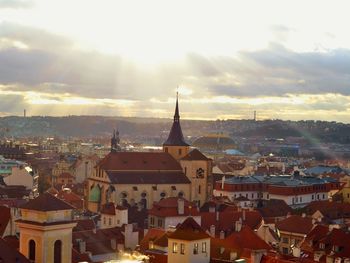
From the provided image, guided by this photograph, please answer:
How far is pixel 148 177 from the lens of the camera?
103812mm

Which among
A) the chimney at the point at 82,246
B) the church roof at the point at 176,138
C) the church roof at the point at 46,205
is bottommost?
the chimney at the point at 82,246

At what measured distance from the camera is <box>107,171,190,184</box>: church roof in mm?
101125

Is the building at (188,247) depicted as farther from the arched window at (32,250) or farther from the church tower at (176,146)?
the church tower at (176,146)

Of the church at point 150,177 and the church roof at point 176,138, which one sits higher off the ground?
the church roof at point 176,138

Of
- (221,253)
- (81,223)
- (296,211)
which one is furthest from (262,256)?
(296,211)

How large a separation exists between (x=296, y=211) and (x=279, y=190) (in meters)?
14.8

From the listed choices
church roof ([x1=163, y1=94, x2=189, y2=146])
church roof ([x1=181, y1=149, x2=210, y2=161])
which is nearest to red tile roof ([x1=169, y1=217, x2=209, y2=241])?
church roof ([x1=181, y1=149, x2=210, y2=161])

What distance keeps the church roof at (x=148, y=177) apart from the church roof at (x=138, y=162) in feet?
2.29

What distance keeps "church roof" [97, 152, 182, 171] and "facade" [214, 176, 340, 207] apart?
420 inches

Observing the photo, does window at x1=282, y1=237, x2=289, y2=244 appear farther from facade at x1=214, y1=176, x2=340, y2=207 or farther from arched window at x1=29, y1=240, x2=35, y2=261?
facade at x1=214, y1=176, x2=340, y2=207

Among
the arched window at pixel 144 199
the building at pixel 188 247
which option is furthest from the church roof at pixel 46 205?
the arched window at pixel 144 199

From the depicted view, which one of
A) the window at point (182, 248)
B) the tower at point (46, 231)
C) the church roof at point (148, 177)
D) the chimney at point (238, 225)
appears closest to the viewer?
the window at point (182, 248)

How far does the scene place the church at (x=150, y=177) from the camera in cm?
10000

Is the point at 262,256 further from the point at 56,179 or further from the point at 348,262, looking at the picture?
the point at 56,179
